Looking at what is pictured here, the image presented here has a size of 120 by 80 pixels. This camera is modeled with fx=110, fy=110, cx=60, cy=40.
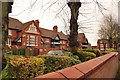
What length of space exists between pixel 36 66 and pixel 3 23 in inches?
53.5

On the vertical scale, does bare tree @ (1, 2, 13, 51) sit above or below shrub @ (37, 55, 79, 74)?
above

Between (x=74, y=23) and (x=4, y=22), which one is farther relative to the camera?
(x=74, y=23)

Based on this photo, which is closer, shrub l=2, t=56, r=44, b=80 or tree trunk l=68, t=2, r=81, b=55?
shrub l=2, t=56, r=44, b=80

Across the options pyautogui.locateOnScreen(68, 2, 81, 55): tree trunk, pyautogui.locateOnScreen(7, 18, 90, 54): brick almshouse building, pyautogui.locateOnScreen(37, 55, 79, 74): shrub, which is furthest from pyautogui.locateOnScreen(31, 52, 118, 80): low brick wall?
pyautogui.locateOnScreen(7, 18, 90, 54): brick almshouse building

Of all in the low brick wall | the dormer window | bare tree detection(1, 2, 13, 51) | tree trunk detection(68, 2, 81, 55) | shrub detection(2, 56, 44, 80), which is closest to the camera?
the low brick wall

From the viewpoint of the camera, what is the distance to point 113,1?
606cm

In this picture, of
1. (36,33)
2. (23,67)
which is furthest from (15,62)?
(36,33)

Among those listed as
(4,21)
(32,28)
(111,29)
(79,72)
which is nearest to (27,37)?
(32,28)

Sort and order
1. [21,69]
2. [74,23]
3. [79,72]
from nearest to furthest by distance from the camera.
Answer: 1. [79,72]
2. [21,69]
3. [74,23]

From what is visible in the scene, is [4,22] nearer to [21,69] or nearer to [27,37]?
[21,69]

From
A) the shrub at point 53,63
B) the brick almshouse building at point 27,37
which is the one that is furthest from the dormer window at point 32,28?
the shrub at point 53,63

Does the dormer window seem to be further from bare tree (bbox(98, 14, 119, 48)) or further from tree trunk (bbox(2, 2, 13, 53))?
tree trunk (bbox(2, 2, 13, 53))

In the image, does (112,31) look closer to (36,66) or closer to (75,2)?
(75,2)

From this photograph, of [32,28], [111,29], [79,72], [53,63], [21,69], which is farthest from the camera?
[32,28]
